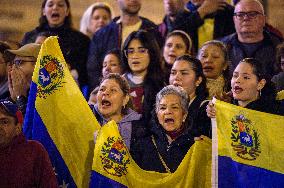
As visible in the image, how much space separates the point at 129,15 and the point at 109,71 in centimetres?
97

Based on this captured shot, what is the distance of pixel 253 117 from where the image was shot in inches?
281

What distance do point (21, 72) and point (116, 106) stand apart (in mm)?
990

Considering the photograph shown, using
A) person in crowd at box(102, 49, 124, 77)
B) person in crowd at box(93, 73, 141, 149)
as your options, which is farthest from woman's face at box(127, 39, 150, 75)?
person in crowd at box(93, 73, 141, 149)

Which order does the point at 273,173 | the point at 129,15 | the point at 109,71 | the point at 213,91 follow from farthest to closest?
the point at 129,15
the point at 109,71
the point at 213,91
the point at 273,173

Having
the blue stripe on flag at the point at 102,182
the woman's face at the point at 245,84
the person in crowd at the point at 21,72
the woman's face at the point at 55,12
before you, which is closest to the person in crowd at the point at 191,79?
the woman's face at the point at 245,84

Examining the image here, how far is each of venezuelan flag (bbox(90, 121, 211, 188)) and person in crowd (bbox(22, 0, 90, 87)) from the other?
2.37 metres

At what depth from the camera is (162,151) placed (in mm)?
7328

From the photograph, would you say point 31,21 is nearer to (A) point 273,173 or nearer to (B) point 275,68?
(B) point 275,68

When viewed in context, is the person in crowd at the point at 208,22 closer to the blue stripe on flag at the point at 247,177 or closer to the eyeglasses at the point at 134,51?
the eyeglasses at the point at 134,51

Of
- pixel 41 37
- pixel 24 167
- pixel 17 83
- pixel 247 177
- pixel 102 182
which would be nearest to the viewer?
pixel 24 167

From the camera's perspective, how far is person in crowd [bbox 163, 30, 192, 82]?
8961 millimetres

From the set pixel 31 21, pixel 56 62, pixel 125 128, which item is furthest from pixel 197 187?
pixel 31 21

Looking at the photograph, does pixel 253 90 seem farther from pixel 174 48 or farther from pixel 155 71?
pixel 174 48

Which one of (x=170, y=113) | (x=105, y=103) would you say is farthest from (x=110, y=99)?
(x=170, y=113)
